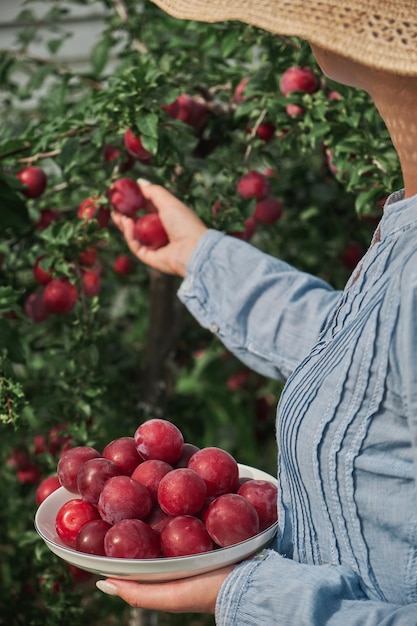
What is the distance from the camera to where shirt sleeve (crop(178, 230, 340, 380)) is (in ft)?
4.96

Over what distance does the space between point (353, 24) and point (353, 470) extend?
0.52m

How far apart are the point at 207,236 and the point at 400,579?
0.82 m

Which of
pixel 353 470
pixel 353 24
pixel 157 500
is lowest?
pixel 157 500

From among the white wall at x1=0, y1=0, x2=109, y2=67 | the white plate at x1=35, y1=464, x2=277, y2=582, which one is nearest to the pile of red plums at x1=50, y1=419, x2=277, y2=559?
the white plate at x1=35, y1=464, x2=277, y2=582

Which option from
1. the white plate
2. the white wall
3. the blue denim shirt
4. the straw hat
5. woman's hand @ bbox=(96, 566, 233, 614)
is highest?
the straw hat

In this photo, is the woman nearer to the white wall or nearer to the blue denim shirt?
the blue denim shirt

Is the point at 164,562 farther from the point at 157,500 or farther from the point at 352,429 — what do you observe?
the point at 352,429

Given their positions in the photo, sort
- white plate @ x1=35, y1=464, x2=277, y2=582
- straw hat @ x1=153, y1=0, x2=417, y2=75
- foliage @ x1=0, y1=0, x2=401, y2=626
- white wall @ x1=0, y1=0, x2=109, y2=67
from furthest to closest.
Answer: white wall @ x1=0, y1=0, x2=109, y2=67, foliage @ x1=0, y1=0, x2=401, y2=626, white plate @ x1=35, y1=464, x2=277, y2=582, straw hat @ x1=153, y1=0, x2=417, y2=75

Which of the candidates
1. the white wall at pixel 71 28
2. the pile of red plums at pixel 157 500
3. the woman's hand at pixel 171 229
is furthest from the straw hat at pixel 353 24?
the white wall at pixel 71 28

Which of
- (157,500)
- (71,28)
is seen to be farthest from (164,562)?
(71,28)

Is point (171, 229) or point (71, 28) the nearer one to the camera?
point (171, 229)

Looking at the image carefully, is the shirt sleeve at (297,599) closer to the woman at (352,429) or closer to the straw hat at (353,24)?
the woman at (352,429)

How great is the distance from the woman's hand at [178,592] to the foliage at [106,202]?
0.44m

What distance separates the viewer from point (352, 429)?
999 millimetres
